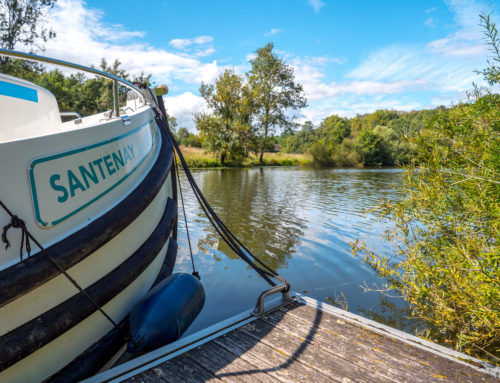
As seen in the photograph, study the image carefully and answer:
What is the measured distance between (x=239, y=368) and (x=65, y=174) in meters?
1.67

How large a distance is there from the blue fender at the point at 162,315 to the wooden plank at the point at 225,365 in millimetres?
280

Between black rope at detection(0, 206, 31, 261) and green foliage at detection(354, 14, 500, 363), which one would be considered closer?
black rope at detection(0, 206, 31, 261)

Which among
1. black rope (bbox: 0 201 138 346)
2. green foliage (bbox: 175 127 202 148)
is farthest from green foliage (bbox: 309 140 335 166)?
black rope (bbox: 0 201 138 346)

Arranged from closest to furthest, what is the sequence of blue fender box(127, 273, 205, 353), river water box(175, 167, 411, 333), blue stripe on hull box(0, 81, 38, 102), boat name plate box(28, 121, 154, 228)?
boat name plate box(28, 121, 154, 228) < blue fender box(127, 273, 205, 353) < blue stripe on hull box(0, 81, 38, 102) < river water box(175, 167, 411, 333)

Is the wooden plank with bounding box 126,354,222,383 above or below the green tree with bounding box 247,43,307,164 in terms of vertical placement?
below

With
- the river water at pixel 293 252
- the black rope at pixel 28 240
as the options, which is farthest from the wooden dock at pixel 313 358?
the river water at pixel 293 252

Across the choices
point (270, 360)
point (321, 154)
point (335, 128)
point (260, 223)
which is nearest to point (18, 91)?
point (270, 360)

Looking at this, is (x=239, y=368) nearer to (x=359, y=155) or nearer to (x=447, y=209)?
(x=447, y=209)

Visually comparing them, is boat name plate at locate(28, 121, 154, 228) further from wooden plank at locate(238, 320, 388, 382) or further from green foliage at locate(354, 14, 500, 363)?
green foliage at locate(354, 14, 500, 363)

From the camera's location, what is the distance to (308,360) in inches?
88.1

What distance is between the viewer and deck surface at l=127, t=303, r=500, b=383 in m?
2.07

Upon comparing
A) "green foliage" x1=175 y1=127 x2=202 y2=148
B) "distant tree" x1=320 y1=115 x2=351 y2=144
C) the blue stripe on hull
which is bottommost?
the blue stripe on hull

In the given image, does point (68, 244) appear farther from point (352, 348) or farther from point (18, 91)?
point (18, 91)

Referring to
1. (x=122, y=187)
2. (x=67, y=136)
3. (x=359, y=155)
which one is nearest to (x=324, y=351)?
(x=122, y=187)
